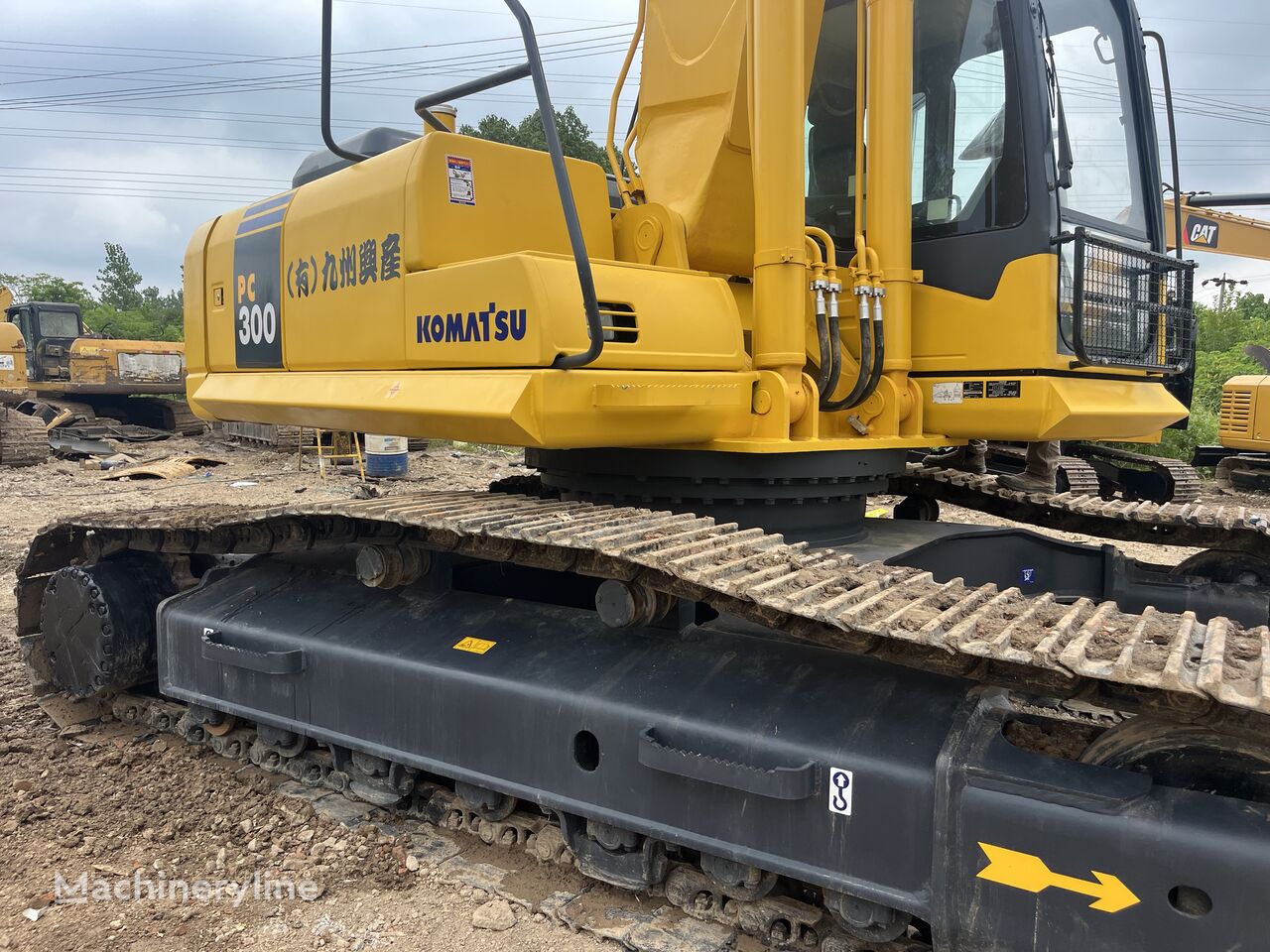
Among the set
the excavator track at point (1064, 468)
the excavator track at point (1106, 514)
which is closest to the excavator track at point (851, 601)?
the excavator track at point (1106, 514)

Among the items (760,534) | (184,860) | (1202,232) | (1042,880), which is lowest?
(184,860)

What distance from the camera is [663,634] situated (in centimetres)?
288

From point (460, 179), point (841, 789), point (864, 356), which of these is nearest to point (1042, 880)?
point (841, 789)

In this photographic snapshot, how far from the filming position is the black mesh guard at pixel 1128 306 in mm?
3074

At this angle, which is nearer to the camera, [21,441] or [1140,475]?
[1140,475]

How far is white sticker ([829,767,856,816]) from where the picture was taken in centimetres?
226

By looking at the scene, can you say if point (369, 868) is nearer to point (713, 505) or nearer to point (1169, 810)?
point (713, 505)

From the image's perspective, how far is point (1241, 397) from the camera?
42.9 feet

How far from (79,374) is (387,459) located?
390 inches

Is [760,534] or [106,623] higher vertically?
[760,534]

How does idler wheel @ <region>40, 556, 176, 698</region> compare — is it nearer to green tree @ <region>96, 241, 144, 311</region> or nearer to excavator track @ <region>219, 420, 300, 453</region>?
excavator track @ <region>219, 420, 300, 453</region>

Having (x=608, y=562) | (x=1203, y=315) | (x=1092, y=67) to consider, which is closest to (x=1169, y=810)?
(x=608, y=562)

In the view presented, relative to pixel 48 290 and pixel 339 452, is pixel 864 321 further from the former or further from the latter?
pixel 48 290

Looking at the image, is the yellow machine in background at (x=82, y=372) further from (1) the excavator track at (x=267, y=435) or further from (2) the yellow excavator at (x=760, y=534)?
(2) the yellow excavator at (x=760, y=534)
